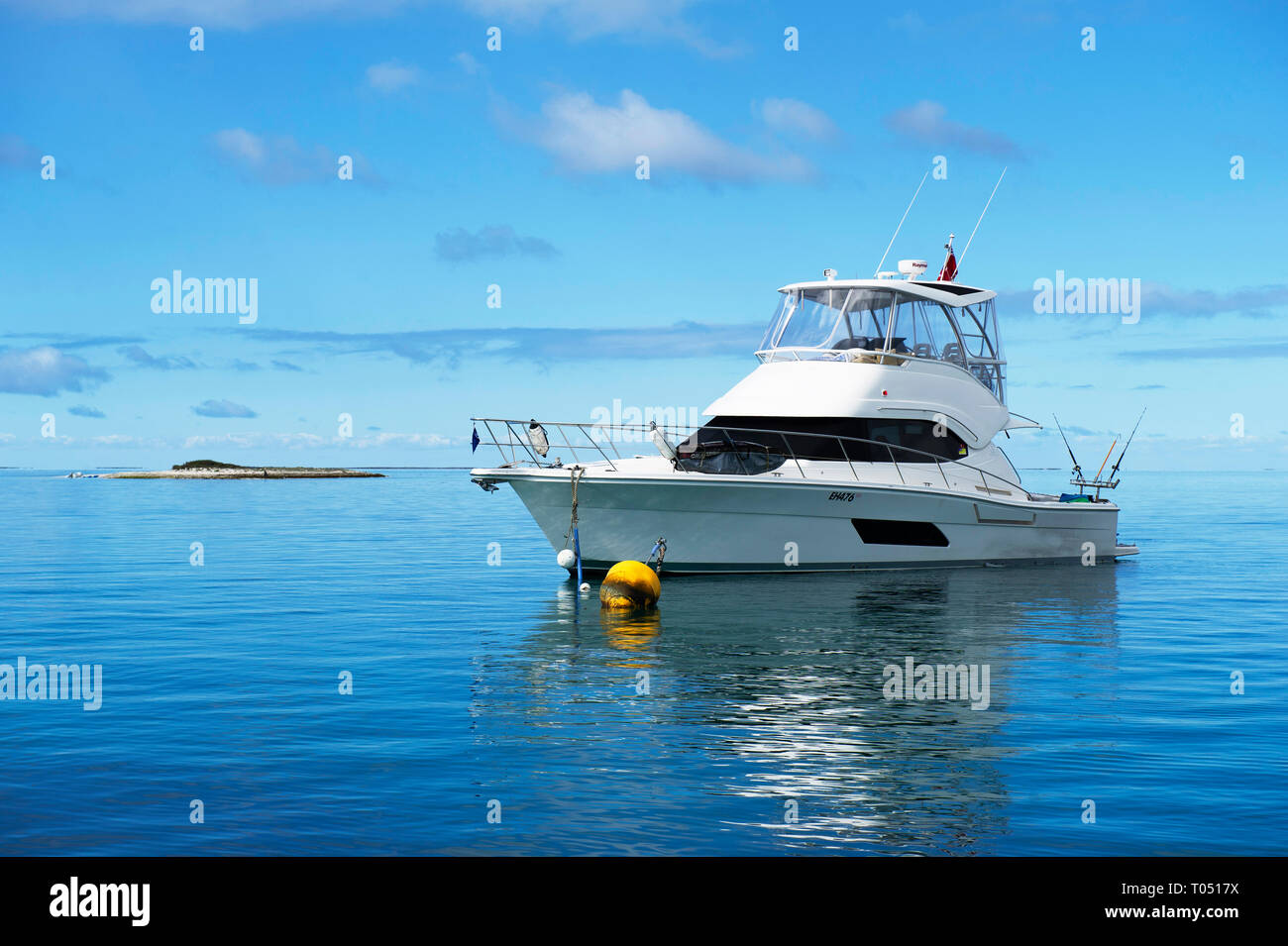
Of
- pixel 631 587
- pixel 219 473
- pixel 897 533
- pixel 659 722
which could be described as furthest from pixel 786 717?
pixel 219 473

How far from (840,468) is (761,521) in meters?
1.97

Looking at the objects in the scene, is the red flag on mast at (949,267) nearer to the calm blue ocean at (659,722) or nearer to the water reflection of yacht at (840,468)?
the water reflection of yacht at (840,468)

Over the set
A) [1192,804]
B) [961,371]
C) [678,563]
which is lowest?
[1192,804]

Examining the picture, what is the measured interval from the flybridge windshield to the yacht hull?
339cm

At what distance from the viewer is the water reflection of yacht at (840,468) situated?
2067 cm

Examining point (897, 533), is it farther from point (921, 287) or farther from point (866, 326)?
point (921, 287)

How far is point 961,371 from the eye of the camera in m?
24.1

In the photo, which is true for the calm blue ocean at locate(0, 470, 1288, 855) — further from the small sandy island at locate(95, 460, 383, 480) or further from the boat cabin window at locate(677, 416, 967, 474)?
the small sandy island at locate(95, 460, 383, 480)

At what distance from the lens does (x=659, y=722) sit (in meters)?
10.7

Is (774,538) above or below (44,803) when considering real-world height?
above
